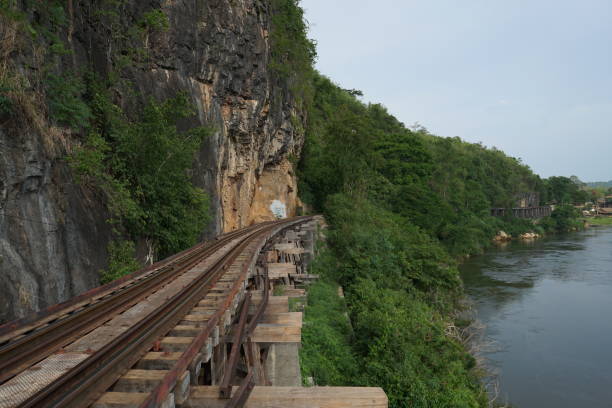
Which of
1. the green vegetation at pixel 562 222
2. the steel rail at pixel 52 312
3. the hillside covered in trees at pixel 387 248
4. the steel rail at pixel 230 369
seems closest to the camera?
the steel rail at pixel 230 369

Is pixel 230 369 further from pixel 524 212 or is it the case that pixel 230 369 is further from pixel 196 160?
pixel 524 212

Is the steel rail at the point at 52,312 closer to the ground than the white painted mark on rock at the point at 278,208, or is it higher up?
closer to the ground

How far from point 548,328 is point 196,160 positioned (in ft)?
60.6

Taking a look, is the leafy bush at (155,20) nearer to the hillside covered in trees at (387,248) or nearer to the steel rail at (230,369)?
the hillside covered in trees at (387,248)

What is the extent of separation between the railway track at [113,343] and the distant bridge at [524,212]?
62902 mm

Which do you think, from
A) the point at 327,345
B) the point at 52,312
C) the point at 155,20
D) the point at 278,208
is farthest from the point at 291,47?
the point at 52,312

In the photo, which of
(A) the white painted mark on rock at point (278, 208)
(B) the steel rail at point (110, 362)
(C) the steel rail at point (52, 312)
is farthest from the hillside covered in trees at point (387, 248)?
(B) the steel rail at point (110, 362)

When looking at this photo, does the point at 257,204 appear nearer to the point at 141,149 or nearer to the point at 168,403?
the point at 141,149

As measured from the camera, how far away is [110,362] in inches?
→ 127

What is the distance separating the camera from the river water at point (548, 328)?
1278 centimetres

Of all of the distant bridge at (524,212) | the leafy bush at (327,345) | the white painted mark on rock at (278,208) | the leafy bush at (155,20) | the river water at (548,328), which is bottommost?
the river water at (548,328)

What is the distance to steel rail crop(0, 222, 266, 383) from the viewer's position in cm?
340

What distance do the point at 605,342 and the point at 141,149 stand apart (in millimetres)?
21090

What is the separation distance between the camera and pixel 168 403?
101 inches
